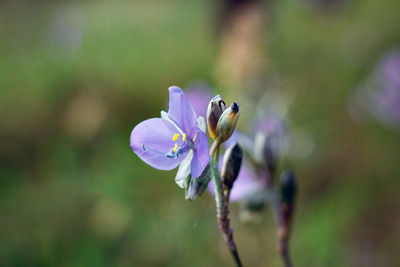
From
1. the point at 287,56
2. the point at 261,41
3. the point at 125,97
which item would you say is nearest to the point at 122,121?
the point at 125,97

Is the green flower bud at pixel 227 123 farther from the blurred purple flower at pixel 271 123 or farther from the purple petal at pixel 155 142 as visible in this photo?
the blurred purple flower at pixel 271 123

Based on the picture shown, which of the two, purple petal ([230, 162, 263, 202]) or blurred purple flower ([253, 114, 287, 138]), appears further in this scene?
blurred purple flower ([253, 114, 287, 138])

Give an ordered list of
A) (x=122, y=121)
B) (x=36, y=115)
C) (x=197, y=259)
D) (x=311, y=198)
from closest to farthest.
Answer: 1. (x=197, y=259)
2. (x=311, y=198)
3. (x=122, y=121)
4. (x=36, y=115)

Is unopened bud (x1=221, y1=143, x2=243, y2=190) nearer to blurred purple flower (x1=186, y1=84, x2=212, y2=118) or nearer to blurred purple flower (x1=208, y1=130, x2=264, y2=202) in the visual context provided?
blurred purple flower (x1=208, y1=130, x2=264, y2=202)

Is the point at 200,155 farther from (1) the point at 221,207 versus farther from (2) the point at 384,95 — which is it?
(2) the point at 384,95

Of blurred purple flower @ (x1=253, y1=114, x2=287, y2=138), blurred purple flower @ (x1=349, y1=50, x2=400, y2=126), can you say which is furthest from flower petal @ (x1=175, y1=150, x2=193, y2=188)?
blurred purple flower @ (x1=349, y1=50, x2=400, y2=126)

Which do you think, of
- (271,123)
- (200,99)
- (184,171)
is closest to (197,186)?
(184,171)

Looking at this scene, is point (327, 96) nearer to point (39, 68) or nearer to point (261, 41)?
point (261, 41)
